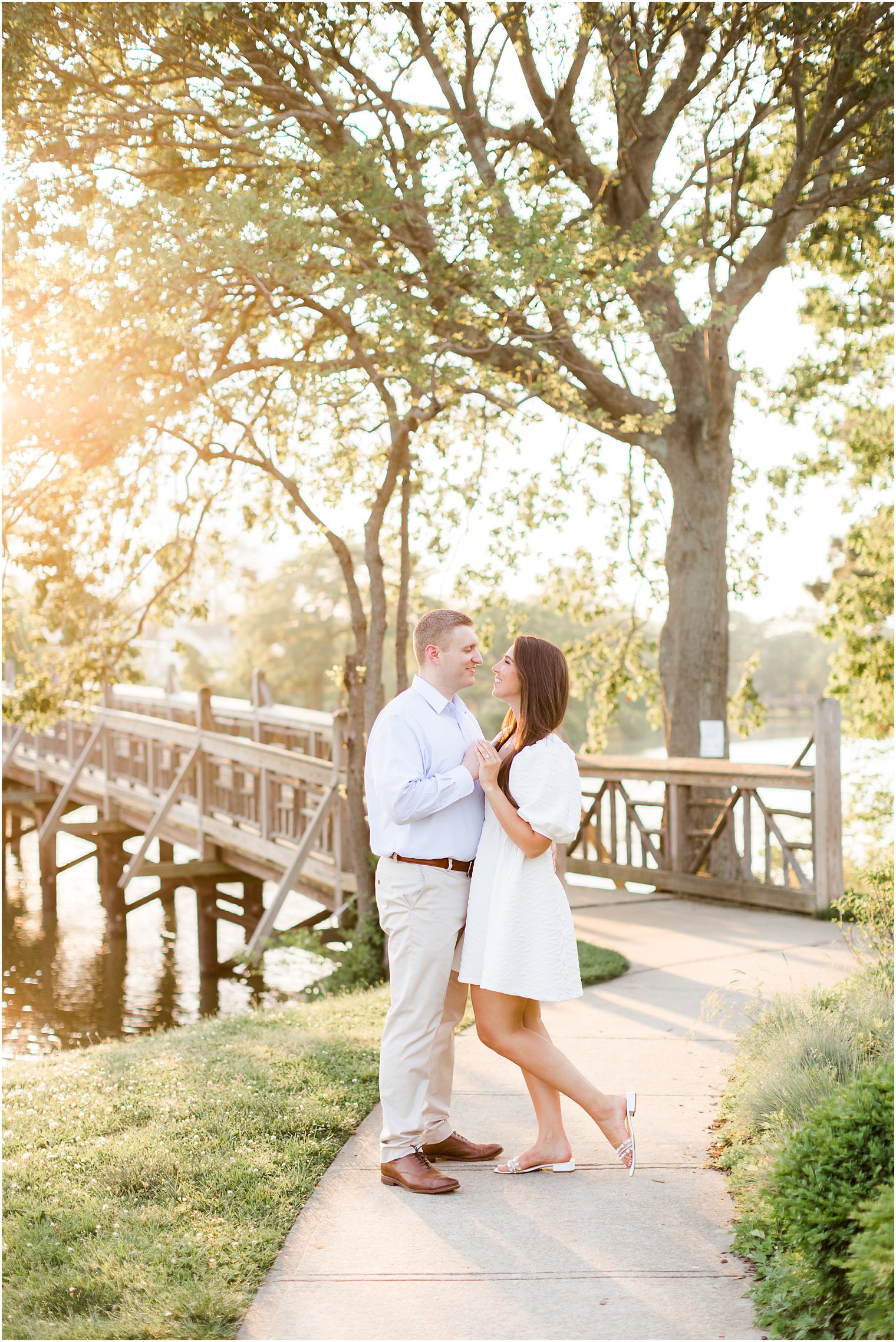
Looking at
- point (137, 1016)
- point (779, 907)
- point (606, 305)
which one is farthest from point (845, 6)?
point (137, 1016)

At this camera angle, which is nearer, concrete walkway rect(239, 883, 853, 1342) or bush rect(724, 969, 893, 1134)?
concrete walkway rect(239, 883, 853, 1342)

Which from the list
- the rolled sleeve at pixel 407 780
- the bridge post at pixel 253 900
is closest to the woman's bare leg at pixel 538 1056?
the rolled sleeve at pixel 407 780

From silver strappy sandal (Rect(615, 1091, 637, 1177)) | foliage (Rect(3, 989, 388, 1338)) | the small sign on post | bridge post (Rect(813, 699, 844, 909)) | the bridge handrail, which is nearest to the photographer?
foliage (Rect(3, 989, 388, 1338))

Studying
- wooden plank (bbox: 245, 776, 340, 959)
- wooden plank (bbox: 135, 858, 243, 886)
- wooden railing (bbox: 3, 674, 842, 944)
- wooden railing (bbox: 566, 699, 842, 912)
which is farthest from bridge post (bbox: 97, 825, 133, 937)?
wooden railing (bbox: 566, 699, 842, 912)

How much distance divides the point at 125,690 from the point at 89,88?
1550cm

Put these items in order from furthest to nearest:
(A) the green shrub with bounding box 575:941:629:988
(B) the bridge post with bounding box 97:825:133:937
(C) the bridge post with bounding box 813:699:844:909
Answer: (B) the bridge post with bounding box 97:825:133:937, (C) the bridge post with bounding box 813:699:844:909, (A) the green shrub with bounding box 575:941:629:988

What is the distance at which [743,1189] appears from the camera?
4.15 metres

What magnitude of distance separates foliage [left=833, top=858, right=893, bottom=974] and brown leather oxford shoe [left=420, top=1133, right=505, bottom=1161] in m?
2.56

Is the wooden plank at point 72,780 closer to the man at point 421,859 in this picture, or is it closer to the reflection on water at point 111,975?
the reflection on water at point 111,975

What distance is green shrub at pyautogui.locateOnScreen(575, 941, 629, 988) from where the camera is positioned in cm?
778

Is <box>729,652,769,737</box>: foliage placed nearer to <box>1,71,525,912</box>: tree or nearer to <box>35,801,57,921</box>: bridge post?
<box>1,71,525,912</box>: tree

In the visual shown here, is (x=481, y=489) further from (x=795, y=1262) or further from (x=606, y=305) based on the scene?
(x=795, y=1262)

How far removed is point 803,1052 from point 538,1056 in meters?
1.15

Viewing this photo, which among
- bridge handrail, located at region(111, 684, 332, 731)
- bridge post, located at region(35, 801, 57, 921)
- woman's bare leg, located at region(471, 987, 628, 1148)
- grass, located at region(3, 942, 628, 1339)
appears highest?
bridge handrail, located at region(111, 684, 332, 731)
